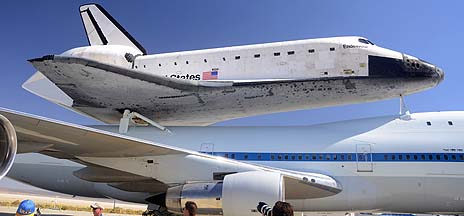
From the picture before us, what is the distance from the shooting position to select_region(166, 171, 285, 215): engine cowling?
6992 millimetres

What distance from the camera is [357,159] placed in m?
9.04

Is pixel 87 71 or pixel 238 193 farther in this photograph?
pixel 87 71

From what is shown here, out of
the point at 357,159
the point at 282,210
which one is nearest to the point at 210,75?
the point at 357,159

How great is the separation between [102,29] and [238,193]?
1284 cm

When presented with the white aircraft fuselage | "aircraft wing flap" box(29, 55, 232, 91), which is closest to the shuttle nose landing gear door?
the white aircraft fuselage

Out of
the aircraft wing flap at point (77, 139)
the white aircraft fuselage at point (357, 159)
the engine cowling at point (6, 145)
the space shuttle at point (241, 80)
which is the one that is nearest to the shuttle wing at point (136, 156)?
the aircraft wing flap at point (77, 139)

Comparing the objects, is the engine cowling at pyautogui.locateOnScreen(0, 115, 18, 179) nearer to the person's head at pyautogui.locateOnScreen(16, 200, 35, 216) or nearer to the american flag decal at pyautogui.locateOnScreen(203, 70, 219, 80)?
the person's head at pyautogui.locateOnScreen(16, 200, 35, 216)

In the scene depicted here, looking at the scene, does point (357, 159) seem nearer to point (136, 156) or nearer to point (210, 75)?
point (210, 75)

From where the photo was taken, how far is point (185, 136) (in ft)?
33.8

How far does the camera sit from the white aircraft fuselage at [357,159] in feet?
Answer: 28.4

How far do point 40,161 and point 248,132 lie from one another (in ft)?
18.4

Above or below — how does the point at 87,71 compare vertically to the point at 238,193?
above

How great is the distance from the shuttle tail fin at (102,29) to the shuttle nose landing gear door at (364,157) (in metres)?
11.0

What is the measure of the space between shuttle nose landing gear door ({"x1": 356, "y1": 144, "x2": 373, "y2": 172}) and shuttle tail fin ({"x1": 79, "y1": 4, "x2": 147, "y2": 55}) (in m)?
11.0
